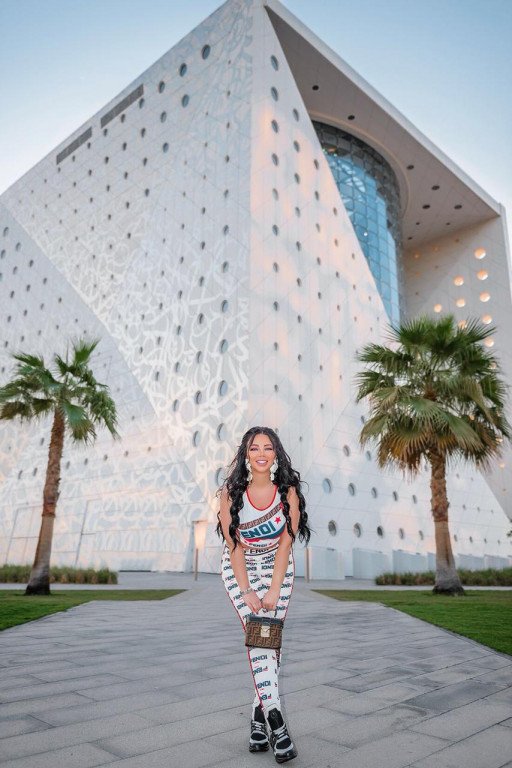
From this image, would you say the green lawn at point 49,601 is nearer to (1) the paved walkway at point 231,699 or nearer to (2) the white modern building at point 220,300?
(1) the paved walkway at point 231,699

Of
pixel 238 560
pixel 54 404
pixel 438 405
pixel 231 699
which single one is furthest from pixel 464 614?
pixel 54 404

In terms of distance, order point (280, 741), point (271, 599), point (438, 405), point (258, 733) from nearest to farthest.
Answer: point (280, 741), point (258, 733), point (271, 599), point (438, 405)

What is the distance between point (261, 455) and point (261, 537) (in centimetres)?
44

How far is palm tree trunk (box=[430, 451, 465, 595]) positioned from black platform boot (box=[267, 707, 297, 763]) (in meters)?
11.1

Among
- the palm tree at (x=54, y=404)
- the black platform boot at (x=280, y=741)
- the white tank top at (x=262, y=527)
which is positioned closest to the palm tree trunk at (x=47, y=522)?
the palm tree at (x=54, y=404)

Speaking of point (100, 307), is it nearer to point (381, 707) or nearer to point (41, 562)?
point (41, 562)

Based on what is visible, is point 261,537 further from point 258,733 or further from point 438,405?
point 438,405

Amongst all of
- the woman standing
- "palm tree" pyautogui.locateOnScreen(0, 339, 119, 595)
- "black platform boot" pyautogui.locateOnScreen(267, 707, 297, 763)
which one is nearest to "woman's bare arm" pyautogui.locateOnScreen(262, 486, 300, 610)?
the woman standing

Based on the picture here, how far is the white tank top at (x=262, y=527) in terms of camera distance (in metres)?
2.88

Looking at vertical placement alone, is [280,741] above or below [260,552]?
below

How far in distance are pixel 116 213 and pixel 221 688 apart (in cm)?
2751

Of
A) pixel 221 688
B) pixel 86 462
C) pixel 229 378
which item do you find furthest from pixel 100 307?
pixel 221 688

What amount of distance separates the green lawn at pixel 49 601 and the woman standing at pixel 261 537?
4926mm

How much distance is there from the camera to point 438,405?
44.2ft
